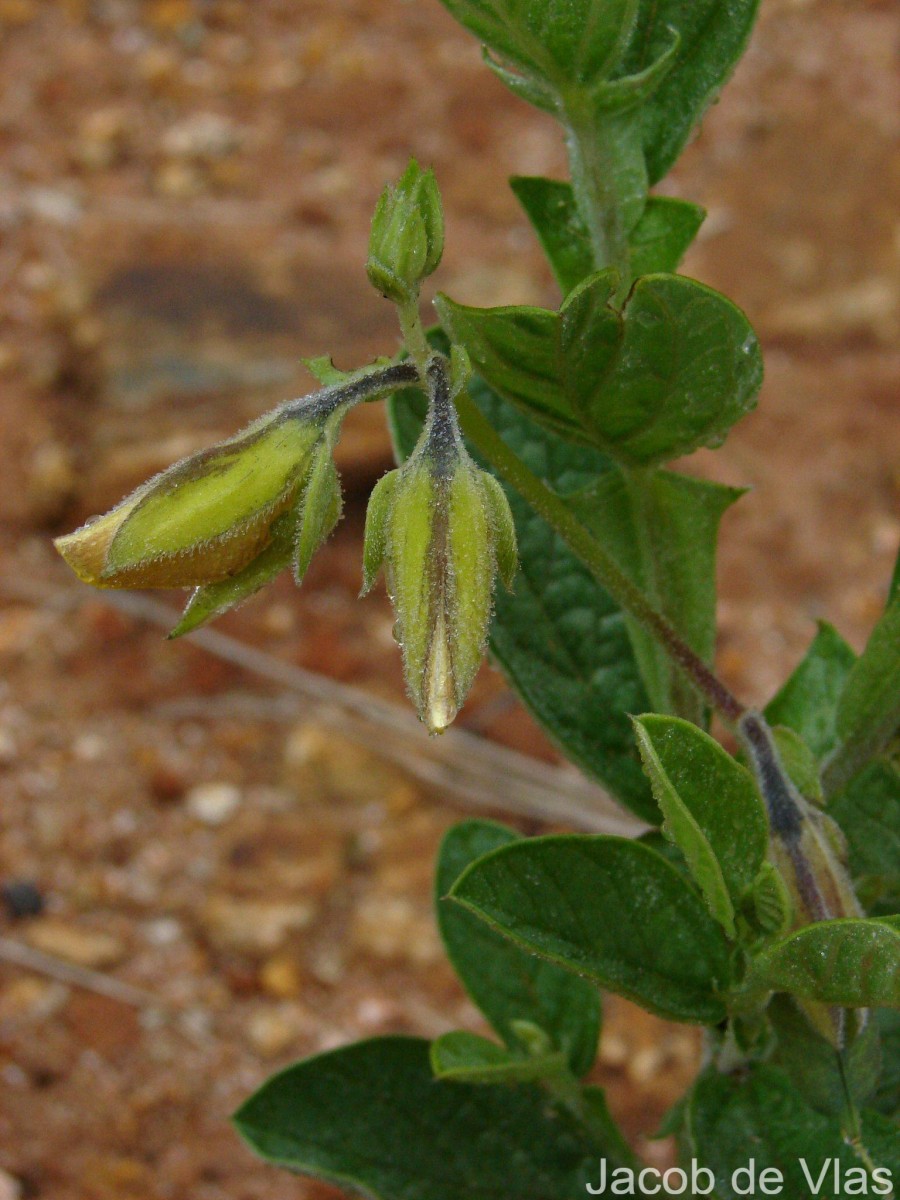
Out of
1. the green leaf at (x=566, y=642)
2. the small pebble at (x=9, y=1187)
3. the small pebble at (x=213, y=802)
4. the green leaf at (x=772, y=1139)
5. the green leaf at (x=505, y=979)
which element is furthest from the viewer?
the small pebble at (x=213, y=802)

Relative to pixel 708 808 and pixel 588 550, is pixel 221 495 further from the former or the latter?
pixel 708 808

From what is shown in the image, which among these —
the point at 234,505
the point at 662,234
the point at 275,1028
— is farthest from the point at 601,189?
the point at 275,1028

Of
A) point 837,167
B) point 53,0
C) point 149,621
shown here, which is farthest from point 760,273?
point 53,0

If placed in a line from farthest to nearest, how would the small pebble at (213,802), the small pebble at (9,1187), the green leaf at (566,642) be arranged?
the small pebble at (213,802), the small pebble at (9,1187), the green leaf at (566,642)

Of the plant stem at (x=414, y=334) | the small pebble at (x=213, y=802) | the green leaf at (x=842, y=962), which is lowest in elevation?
the small pebble at (x=213, y=802)

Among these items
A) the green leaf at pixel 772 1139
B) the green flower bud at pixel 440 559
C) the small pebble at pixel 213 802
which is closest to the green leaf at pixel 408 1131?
the green leaf at pixel 772 1139

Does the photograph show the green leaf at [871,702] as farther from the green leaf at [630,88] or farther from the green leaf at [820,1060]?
the green leaf at [630,88]
